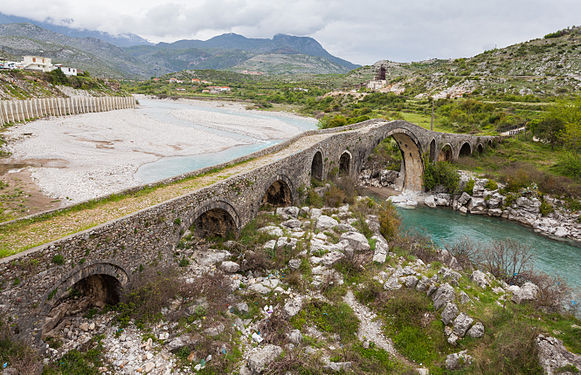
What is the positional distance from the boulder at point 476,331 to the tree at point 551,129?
109ft

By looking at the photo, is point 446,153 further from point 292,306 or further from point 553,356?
point 292,306

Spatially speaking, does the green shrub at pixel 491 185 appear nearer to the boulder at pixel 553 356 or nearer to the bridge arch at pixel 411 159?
the bridge arch at pixel 411 159

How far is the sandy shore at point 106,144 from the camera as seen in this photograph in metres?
20.8

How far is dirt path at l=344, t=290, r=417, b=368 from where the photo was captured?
28.5ft

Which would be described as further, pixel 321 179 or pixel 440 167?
pixel 440 167

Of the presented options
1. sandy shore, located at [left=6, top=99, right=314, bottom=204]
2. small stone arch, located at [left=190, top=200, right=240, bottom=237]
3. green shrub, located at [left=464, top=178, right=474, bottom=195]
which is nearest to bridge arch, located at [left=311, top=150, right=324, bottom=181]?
small stone arch, located at [left=190, top=200, right=240, bottom=237]

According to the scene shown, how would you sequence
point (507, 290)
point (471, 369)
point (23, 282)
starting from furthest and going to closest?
point (507, 290) < point (471, 369) < point (23, 282)

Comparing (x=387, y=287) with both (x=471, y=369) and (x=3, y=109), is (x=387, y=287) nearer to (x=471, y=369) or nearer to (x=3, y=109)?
(x=471, y=369)

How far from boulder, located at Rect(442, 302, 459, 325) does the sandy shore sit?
18.3 meters

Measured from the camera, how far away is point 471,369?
7602mm

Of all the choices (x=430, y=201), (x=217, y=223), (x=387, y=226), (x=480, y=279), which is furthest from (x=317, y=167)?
(x=430, y=201)

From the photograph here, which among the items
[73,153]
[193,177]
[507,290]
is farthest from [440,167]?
[73,153]

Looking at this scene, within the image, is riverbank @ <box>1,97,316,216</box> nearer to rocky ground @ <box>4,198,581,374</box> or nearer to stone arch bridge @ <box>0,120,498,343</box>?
stone arch bridge @ <box>0,120,498,343</box>

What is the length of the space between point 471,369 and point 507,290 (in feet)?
18.1
